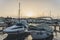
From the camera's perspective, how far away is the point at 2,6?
4605mm

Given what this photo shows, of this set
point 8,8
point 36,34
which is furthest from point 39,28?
point 8,8

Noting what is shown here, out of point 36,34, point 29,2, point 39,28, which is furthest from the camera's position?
point 29,2

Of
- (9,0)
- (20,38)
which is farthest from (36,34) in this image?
(9,0)

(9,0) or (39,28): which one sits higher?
(9,0)

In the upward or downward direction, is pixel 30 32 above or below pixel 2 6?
below

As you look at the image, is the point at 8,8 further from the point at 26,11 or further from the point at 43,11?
the point at 43,11

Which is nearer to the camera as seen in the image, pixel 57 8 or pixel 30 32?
pixel 30 32

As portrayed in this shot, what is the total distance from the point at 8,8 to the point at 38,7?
1003 mm

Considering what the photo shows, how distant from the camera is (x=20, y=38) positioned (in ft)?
9.00

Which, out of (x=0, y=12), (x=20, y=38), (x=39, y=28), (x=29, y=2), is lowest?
(x=20, y=38)

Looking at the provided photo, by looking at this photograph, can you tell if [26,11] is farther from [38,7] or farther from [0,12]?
[0,12]

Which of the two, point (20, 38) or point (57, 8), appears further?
point (57, 8)

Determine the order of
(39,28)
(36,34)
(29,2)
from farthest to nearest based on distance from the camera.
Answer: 1. (29,2)
2. (39,28)
3. (36,34)

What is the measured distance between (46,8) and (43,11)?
0.50 ft
